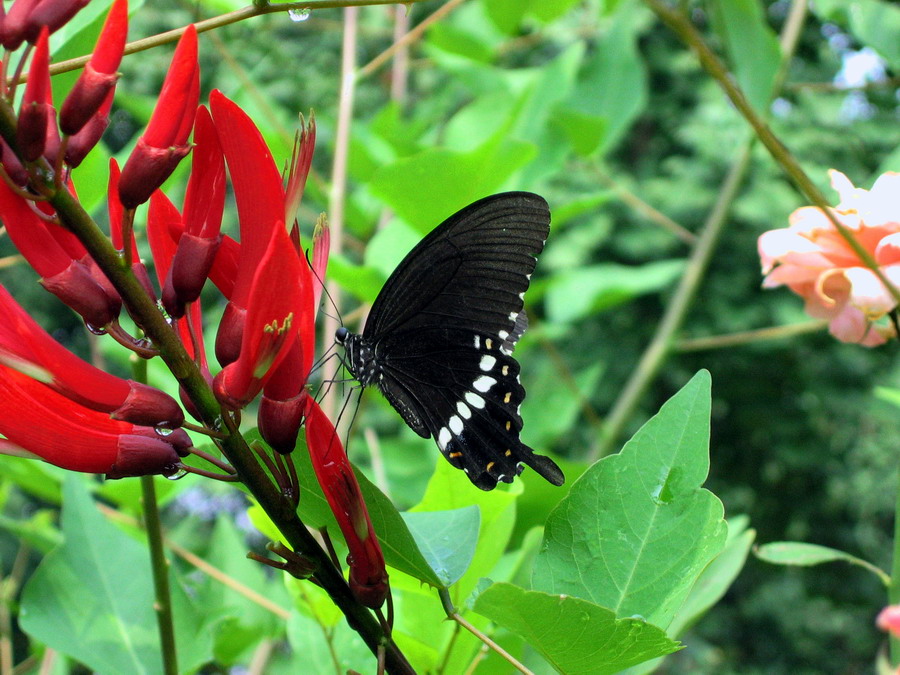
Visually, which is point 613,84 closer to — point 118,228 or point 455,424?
point 455,424

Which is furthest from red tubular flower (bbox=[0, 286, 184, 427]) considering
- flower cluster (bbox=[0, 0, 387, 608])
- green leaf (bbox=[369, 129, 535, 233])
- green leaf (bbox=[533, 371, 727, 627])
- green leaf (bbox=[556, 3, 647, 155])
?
green leaf (bbox=[556, 3, 647, 155])

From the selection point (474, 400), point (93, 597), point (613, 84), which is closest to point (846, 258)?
point (474, 400)

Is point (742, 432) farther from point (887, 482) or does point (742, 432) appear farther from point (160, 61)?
point (160, 61)

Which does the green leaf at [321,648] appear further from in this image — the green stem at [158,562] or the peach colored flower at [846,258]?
the peach colored flower at [846,258]

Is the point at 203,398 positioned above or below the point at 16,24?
below

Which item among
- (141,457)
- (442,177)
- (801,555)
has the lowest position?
(801,555)

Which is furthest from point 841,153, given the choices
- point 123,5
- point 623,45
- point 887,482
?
point 123,5

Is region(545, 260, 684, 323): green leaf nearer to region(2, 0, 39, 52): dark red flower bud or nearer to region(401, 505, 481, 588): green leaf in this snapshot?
region(401, 505, 481, 588): green leaf
